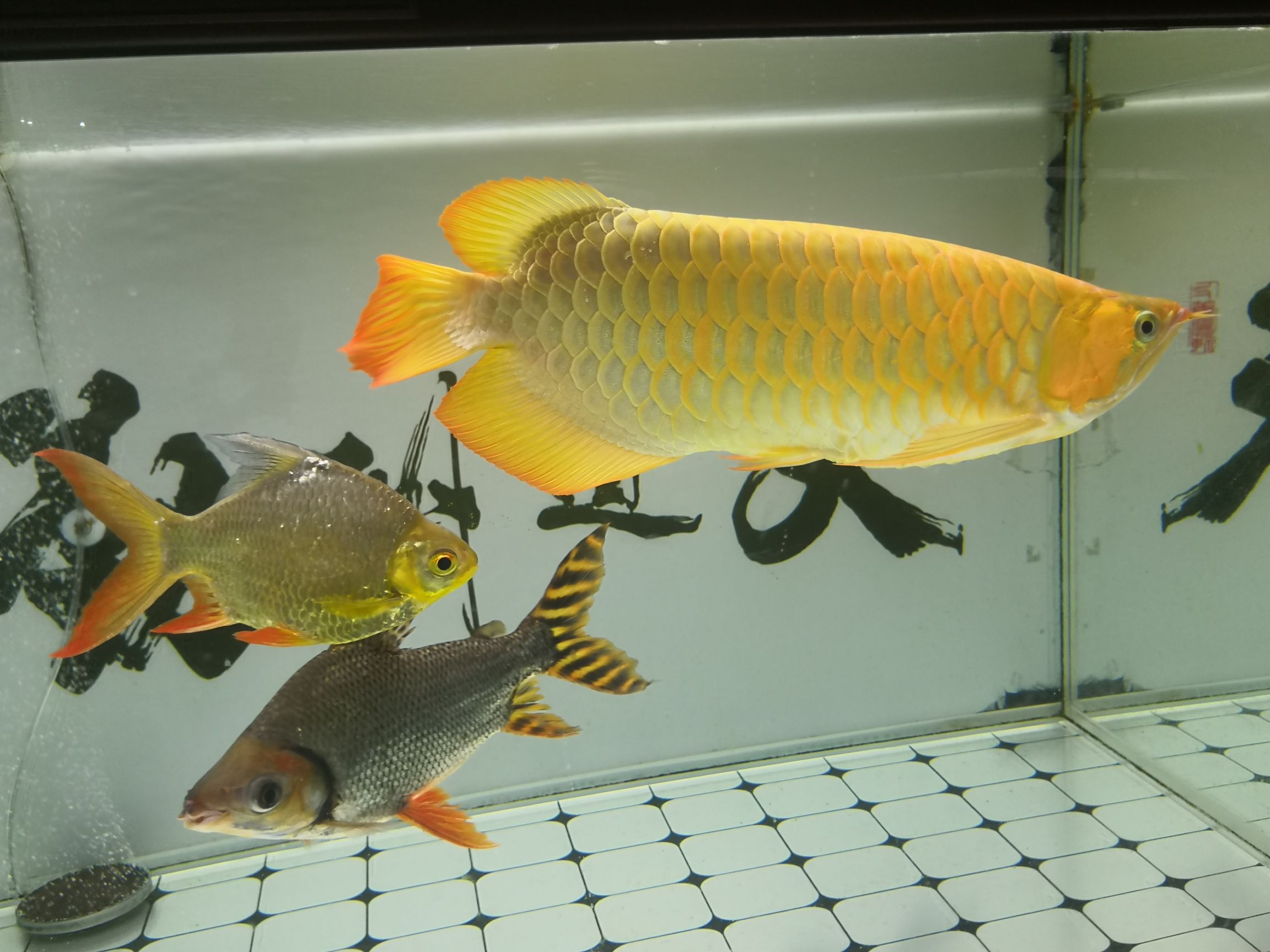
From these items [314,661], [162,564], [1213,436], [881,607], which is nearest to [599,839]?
[881,607]

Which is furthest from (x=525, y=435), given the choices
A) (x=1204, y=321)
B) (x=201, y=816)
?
(x=1204, y=321)

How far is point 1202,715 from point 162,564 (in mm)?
1904

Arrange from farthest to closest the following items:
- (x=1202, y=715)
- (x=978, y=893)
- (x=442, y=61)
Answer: (x=1202, y=715) → (x=978, y=893) → (x=442, y=61)

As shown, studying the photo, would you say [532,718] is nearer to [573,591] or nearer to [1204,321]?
[573,591]

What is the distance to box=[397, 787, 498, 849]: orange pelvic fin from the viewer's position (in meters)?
0.62

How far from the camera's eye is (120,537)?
600 mm

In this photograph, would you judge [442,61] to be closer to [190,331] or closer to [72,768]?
[190,331]

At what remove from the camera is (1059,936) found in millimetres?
1468

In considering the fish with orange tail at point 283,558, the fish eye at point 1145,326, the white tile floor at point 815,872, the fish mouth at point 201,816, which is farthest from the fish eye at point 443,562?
the white tile floor at point 815,872

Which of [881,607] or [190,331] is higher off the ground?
[190,331]

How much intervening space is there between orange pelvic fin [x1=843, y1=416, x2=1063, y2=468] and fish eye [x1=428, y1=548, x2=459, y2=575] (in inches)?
10.8

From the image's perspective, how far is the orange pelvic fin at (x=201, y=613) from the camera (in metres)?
0.60

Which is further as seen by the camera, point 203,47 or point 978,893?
point 978,893

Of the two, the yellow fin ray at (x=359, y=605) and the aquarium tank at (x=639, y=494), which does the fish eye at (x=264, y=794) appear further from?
the yellow fin ray at (x=359, y=605)
